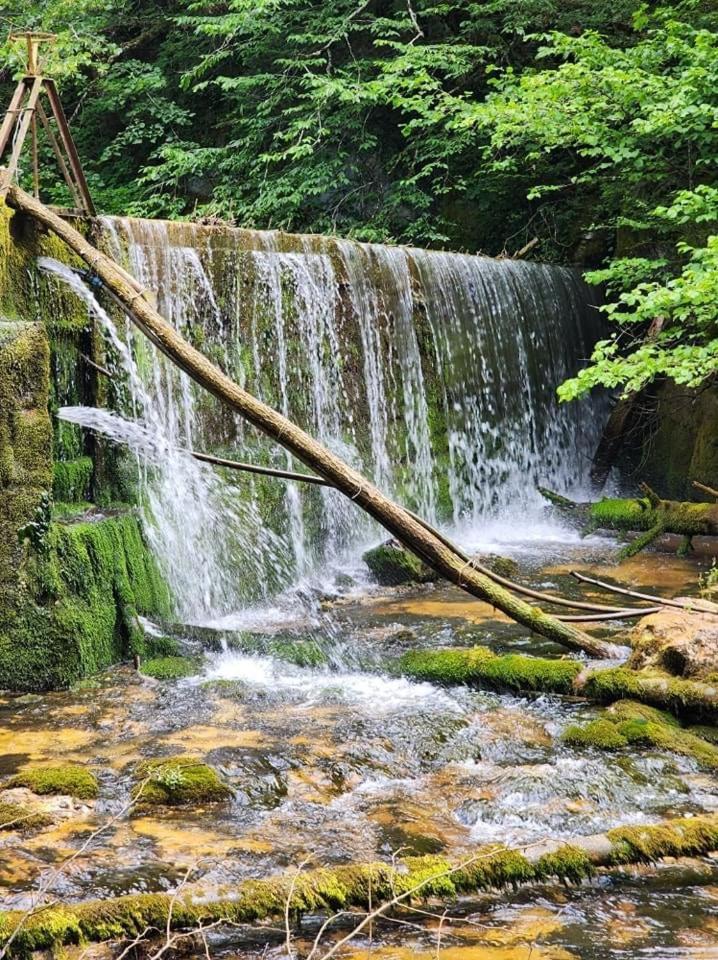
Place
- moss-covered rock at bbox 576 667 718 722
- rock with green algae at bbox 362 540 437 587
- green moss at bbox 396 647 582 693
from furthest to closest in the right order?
1. rock with green algae at bbox 362 540 437 587
2. green moss at bbox 396 647 582 693
3. moss-covered rock at bbox 576 667 718 722

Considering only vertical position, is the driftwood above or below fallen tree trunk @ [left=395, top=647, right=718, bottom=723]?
above

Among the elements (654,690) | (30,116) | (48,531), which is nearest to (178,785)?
(48,531)

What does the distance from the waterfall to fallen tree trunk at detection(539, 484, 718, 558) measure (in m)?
0.89

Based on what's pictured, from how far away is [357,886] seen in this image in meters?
3.20

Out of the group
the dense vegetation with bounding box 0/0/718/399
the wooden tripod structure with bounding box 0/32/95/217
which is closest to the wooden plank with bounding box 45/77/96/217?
the wooden tripod structure with bounding box 0/32/95/217

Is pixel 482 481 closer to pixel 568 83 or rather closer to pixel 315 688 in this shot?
pixel 568 83

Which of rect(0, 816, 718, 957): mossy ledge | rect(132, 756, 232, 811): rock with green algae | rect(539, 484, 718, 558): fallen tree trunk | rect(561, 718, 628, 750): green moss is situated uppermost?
rect(539, 484, 718, 558): fallen tree trunk

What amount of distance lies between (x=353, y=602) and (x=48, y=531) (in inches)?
122

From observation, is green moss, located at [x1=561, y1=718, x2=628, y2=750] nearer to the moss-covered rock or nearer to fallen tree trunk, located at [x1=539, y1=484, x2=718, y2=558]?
the moss-covered rock

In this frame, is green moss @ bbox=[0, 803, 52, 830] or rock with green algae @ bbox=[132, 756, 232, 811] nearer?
green moss @ bbox=[0, 803, 52, 830]

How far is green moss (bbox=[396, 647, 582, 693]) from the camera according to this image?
6.00 metres

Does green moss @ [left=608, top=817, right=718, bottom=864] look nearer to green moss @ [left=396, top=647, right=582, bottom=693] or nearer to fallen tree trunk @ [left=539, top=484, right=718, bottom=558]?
green moss @ [left=396, top=647, right=582, bottom=693]

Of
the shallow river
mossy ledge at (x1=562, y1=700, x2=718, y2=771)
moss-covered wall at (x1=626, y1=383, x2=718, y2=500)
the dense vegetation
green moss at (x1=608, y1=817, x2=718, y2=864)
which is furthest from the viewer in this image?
the dense vegetation

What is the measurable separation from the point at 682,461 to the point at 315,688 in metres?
8.26
